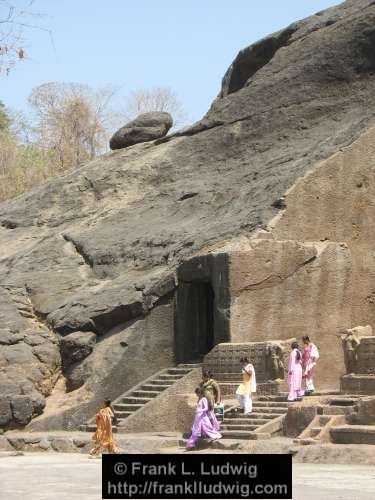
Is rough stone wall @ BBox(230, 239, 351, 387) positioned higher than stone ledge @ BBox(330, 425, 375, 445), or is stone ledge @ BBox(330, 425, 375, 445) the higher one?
rough stone wall @ BBox(230, 239, 351, 387)

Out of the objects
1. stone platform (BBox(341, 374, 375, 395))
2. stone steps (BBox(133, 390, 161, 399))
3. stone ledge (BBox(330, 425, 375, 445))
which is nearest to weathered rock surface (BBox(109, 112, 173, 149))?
stone steps (BBox(133, 390, 161, 399))

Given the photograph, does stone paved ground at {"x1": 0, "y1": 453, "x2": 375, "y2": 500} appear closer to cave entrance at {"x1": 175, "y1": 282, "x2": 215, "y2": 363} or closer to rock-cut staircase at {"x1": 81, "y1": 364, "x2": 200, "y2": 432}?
rock-cut staircase at {"x1": 81, "y1": 364, "x2": 200, "y2": 432}

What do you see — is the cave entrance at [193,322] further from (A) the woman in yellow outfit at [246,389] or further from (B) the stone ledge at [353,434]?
(B) the stone ledge at [353,434]

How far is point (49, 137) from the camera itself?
4366 centimetres

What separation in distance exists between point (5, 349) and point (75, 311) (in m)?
1.65

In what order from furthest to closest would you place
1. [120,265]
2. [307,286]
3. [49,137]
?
[49,137] → [120,265] → [307,286]

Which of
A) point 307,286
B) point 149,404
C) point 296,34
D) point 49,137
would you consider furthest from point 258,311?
point 49,137

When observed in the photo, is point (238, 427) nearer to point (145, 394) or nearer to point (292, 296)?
point (145, 394)

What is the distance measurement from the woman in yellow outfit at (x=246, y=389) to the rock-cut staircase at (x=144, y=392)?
2056 millimetres

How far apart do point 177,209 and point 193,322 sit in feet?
13.5

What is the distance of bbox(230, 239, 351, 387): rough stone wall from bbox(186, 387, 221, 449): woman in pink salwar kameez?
3.41 metres

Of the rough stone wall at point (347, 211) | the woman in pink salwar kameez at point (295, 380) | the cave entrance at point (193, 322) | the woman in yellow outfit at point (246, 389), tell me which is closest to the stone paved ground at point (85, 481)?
the woman in yellow outfit at point (246, 389)

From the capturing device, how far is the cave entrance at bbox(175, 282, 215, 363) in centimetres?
2111

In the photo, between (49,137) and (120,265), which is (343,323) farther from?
(49,137)
